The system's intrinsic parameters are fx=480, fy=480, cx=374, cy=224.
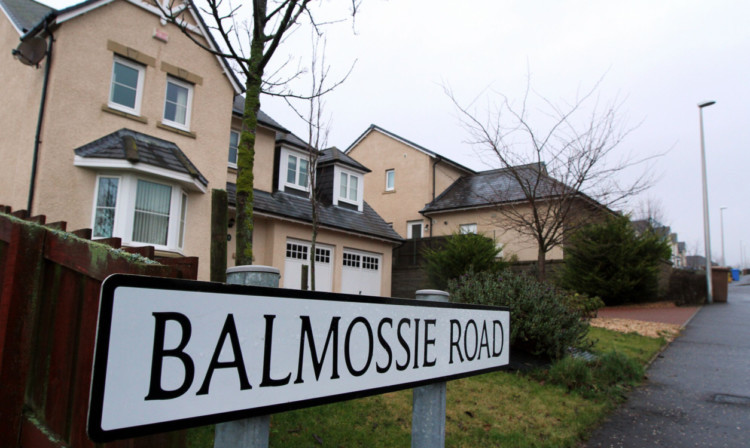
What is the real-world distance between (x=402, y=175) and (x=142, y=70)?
1776 centimetres

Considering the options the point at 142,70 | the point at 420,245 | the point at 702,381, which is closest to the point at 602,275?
the point at 420,245

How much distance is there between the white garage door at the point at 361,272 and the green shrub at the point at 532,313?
11012mm

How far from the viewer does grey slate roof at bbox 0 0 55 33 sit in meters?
12.2

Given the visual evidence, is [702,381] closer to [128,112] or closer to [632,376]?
[632,376]

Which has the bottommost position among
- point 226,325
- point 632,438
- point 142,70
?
point 632,438

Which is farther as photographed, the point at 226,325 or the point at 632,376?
the point at 632,376

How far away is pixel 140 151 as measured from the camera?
38.8ft

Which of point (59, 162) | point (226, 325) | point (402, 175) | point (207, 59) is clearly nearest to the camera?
point (226, 325)

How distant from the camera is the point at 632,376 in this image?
7.54 metres

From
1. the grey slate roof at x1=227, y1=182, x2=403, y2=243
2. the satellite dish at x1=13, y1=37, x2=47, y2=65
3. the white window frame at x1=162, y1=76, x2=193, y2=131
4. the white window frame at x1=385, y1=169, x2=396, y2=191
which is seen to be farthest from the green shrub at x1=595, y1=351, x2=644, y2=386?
the white window frame at x1=385, y1=169, x2=396, y2=191

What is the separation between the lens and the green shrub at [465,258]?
18.4 metres

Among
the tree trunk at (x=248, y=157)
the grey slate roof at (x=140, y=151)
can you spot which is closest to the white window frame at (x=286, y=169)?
the grey slate roof at (x=140, y=151)

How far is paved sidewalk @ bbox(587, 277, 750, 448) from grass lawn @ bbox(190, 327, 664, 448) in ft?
1.01

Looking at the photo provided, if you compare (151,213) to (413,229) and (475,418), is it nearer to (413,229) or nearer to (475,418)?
(475,418)
